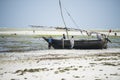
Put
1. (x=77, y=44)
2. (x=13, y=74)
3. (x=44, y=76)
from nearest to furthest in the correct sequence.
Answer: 1. (x=44, y=76)
2. (x=13, y=74)
3. (x=77, y=44)

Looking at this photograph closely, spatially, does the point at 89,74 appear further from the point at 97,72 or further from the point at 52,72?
the point at 52,72

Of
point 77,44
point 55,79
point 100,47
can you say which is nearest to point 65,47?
point 77,44

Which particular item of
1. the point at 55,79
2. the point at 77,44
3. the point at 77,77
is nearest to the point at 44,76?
the point at 55,79

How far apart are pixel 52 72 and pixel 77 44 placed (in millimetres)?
18984

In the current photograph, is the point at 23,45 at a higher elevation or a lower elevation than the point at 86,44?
lower

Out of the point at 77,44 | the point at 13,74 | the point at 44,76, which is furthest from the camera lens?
the point at 77,44

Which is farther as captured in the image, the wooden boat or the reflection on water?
the wooden boat

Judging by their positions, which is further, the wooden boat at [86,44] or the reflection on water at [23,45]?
the wooden boat at [86,44]

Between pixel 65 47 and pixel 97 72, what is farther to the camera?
pixel 65 47

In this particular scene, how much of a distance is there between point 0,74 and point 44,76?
3081 millimetres

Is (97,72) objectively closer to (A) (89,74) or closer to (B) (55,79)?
(A) (89,74)

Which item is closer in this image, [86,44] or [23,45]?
[86,44]

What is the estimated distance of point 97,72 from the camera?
45.5 ft

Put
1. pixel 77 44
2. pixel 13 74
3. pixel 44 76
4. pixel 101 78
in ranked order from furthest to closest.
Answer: pixel 77 44
pixel 13 74
pixel 44 76
pixel 101 78
